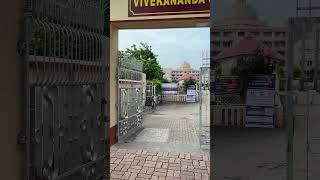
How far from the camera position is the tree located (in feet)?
91.7

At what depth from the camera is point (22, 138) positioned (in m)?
2.39

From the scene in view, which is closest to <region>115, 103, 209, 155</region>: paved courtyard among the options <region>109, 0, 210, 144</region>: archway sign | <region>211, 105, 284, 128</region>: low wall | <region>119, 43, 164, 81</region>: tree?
<region>109, 0, 210, 144</region>: archway sign

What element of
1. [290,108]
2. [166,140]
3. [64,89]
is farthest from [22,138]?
[166,140]

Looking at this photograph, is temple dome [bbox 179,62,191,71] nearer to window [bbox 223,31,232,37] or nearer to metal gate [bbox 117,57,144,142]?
metal gate [bbox 117,57,144,142]

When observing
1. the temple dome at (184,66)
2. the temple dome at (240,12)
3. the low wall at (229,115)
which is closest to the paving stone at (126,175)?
the low wall at (229,115)

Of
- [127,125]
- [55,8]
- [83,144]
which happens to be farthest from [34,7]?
[127,125]

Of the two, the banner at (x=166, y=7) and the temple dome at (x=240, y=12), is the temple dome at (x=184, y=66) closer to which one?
the banner at (x=166, y=7)

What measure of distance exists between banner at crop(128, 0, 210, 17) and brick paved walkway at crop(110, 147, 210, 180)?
2.88m

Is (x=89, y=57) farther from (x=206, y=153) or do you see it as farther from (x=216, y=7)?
(x=206, y=153)

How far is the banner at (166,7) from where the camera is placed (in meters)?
7.43

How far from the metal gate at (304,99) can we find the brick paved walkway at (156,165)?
3180mm

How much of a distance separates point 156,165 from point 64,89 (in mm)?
4578

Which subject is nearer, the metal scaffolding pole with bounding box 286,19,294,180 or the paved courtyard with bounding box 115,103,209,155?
the metal scaffolding pole with bounding box 286,19,294,180

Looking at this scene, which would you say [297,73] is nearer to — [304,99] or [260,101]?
[304,99]
